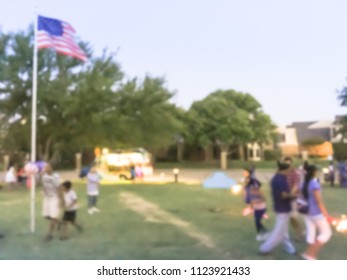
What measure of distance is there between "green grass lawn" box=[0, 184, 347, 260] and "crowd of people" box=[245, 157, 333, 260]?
4.4 inches

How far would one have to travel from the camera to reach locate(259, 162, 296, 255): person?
342 cm

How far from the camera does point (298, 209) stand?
3500 mm

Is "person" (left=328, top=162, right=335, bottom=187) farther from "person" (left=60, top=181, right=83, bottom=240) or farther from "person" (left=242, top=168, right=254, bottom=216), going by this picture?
"person" (left=60, top=181, right=83, bottom=240)

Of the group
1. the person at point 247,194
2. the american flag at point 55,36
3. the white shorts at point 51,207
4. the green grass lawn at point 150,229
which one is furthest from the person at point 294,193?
the american flag at point 55,36

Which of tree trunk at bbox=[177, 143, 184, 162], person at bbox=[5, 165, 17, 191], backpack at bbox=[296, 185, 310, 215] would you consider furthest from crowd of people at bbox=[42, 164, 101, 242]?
backpack at bbox=[296, 185, 310, 215]

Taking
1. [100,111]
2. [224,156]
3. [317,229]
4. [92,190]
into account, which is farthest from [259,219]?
[100,111]

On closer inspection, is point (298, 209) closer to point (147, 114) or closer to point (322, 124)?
point (322, 124)

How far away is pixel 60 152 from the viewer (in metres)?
4.46

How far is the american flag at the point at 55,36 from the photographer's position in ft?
13.5

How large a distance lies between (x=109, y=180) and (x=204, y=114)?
1189 millimetres

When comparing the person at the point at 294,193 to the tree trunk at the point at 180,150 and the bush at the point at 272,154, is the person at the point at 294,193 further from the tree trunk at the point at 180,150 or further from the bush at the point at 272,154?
the tree trunk at the point at 180,150

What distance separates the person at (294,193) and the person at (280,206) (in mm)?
64

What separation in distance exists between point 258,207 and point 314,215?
21.6 inches
